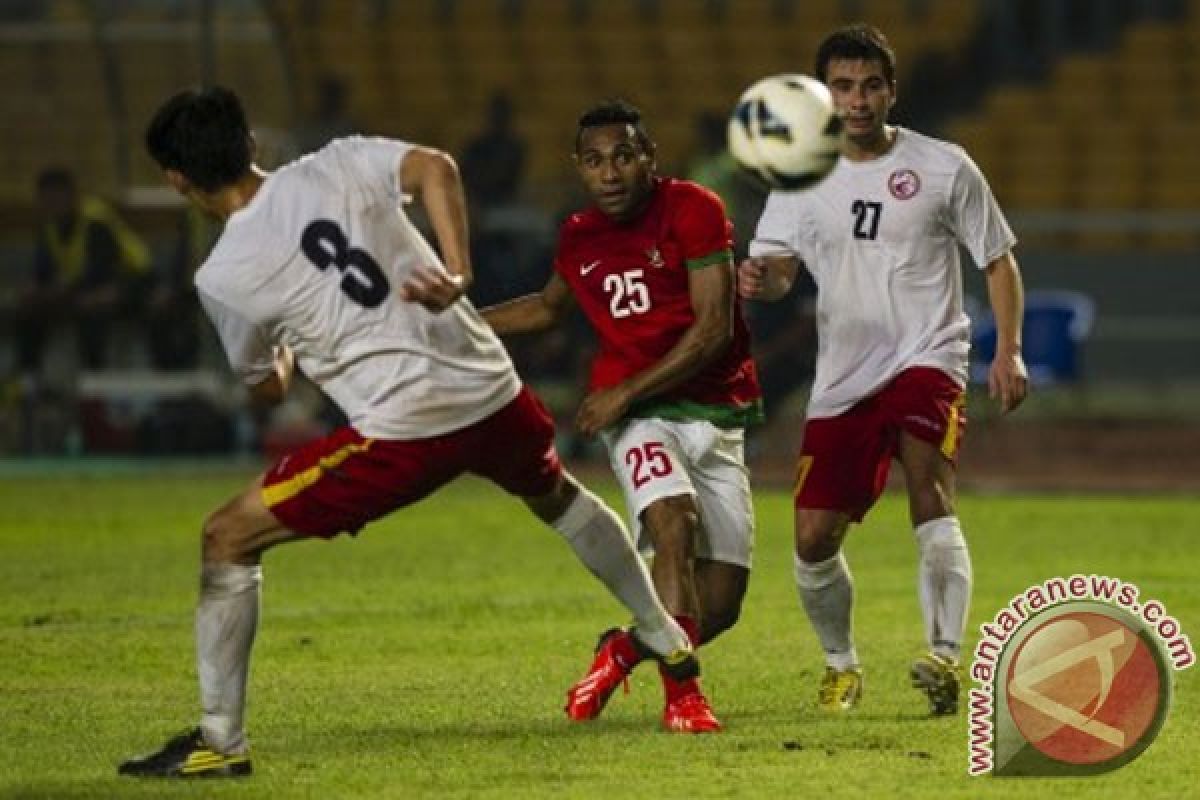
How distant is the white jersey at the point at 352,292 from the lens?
8.63 meters

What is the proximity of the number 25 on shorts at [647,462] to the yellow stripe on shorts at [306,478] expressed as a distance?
56.8 inches

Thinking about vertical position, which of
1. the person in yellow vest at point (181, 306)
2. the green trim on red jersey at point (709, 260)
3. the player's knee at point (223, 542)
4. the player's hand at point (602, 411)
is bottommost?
the person in yellow vest at point (181, 306)

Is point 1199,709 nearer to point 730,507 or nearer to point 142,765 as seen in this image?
point 730,507

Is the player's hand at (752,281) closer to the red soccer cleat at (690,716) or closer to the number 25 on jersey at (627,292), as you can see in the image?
the number 25 on jersey at (627,292)

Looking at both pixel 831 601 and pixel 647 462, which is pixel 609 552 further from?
pixel 831 601

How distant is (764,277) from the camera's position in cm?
1026

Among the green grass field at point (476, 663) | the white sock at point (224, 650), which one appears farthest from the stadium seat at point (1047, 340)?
the white sock at point (224, 650)

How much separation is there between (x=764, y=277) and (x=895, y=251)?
451 millimetres

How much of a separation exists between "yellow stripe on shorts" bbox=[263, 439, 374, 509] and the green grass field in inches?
30.4

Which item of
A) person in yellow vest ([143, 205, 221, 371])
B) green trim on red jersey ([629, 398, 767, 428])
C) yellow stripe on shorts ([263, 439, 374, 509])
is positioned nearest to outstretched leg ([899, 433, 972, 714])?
green trim on red jersey ([629, 398, 767, 428])

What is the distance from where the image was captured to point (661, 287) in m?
10.0

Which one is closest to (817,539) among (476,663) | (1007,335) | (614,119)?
(1007,335)

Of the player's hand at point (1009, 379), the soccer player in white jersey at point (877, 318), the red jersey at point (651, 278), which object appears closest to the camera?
the red jersey at point (651, 278)

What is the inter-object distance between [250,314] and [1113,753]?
8.70 ft
